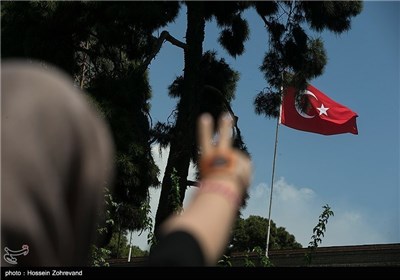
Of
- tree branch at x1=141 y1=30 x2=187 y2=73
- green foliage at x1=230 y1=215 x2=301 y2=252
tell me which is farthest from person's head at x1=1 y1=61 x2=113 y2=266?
tree branch at x1=141 y1=30 x2=187 y2=73

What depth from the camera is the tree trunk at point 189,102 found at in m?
4.73

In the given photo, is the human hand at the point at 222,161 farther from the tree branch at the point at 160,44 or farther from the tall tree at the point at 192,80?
the tree branch at the point at 160,44

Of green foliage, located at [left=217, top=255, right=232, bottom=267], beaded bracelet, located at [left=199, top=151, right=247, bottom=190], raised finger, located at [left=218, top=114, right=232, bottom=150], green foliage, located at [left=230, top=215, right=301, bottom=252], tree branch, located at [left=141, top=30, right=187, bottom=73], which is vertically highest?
tree branch, located at [left=141, top=30, right=187, bottom=73]

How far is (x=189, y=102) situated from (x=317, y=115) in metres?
3.05

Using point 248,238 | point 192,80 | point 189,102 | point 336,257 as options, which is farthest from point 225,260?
point 248,238

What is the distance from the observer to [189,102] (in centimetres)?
507

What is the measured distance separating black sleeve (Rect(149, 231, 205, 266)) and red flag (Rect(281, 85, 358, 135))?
213 inches

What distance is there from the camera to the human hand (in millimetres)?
526

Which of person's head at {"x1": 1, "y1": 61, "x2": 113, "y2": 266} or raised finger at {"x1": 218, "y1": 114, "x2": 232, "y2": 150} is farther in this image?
raised finger at {"x1": 218, "y1": 114, "x2": 232, "y2": 150}

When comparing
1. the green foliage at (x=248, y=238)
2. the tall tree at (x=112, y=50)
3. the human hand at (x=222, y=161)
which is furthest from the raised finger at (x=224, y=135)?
the tall tree at (x=112, y=50)

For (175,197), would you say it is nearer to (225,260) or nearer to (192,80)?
(225,260)

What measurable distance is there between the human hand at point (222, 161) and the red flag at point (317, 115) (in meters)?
5.29

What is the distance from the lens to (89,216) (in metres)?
0.41

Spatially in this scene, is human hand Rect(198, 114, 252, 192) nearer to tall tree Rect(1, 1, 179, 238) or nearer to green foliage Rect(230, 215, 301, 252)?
green foliage Rect(230, 215, 301, 252)
